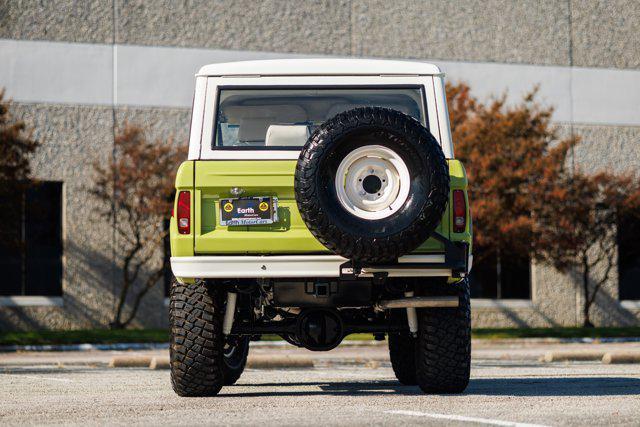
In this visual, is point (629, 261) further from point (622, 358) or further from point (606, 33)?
point (622, 358)

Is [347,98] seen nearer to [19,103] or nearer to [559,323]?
[19,103]

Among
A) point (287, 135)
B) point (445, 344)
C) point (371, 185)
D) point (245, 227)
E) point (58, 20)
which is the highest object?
point (58, 20)

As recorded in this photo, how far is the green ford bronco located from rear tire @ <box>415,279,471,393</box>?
0.01 metres

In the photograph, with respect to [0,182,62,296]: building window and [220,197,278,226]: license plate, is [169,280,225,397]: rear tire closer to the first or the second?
[220,197,278,226]: license plate

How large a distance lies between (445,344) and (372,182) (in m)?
1.52

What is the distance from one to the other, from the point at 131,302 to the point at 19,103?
557 centimetres

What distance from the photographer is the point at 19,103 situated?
94.2 feet

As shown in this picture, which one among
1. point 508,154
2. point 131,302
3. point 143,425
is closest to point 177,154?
point 131,302

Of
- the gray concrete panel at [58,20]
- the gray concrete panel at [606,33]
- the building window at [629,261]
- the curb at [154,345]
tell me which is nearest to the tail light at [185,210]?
the curb at [154,345]

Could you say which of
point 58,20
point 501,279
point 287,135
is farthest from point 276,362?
point 501,279

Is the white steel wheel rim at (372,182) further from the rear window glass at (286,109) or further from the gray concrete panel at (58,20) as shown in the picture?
the gray concrete panel at (58,20)

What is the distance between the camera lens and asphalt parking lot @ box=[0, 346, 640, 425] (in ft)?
25.2

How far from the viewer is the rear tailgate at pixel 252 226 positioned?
9.05 metres

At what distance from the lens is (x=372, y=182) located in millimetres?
8883
